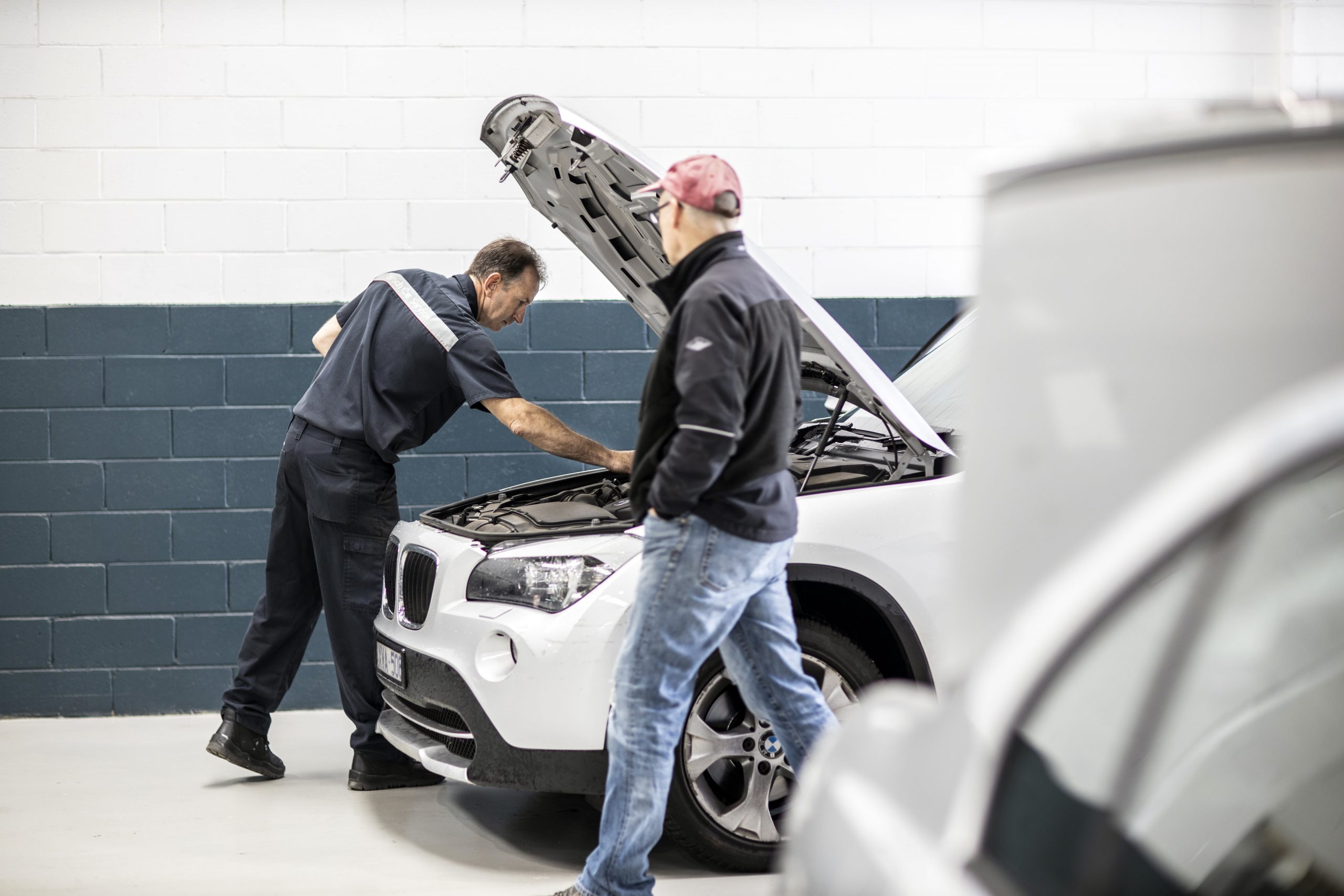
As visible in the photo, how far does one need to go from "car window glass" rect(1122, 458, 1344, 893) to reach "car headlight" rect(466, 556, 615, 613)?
171 cm

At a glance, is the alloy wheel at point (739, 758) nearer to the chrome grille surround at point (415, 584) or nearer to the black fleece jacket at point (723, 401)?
the black fleece jacket at point (723, 401)

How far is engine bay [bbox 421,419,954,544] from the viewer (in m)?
3.51

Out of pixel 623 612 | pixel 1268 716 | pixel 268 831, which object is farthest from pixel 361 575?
pixel 1268 716

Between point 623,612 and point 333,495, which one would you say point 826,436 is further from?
point 333,495

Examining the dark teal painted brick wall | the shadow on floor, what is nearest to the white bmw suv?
the shadow on floor

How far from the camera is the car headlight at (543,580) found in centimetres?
333

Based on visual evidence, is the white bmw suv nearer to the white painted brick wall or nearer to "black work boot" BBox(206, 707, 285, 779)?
"black work boot" BBox(206, 707, 285, 779)

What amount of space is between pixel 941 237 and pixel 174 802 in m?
4.19

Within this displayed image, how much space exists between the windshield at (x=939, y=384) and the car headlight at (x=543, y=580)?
1.07 metres

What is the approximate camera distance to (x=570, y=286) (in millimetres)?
5695

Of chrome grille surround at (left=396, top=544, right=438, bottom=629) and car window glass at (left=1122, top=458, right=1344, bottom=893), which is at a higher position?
car window glass at (left=1122, top=458, right=1344, bottom=893)

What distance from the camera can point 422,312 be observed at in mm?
4227

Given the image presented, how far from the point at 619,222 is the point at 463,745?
1.76 meters

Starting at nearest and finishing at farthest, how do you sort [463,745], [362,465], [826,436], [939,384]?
[463,745]
[826,436]
[939,384]
[362,465]
